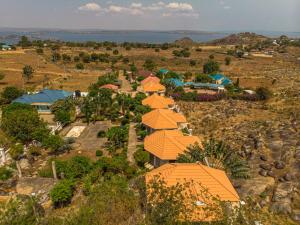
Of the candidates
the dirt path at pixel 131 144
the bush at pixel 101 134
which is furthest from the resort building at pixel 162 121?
the bush at pixel 101 134

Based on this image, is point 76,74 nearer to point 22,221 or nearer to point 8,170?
point 8,170

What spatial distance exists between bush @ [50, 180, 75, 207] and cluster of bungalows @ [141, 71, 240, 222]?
6.32 meters

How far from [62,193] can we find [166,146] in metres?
10.6

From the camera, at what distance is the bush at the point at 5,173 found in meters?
25.1

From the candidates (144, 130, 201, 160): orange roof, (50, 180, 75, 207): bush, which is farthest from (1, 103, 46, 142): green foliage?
(144, 130, 201, 160): orange roof

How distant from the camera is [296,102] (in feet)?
164

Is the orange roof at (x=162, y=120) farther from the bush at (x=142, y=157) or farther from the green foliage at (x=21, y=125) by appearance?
the green foliage at (x=21, y=125)

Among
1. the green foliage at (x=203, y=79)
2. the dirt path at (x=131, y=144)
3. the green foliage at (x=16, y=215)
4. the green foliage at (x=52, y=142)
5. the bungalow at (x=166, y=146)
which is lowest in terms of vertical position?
the dirt path at (x=131, y=144)

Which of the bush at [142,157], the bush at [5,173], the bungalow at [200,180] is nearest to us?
the bungalow at [200,180]

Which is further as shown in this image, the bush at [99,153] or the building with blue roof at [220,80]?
the building with blue roof at [220,80]

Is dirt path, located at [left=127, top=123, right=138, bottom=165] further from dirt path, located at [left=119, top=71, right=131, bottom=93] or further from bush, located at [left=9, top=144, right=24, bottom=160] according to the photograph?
dirt path, located at [left=119, top=71, right=131, bottom=93]

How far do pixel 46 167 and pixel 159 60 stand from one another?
285ft

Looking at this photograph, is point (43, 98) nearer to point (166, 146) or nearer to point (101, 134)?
point (101, 134)

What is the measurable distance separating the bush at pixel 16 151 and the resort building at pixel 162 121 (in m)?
14.6
